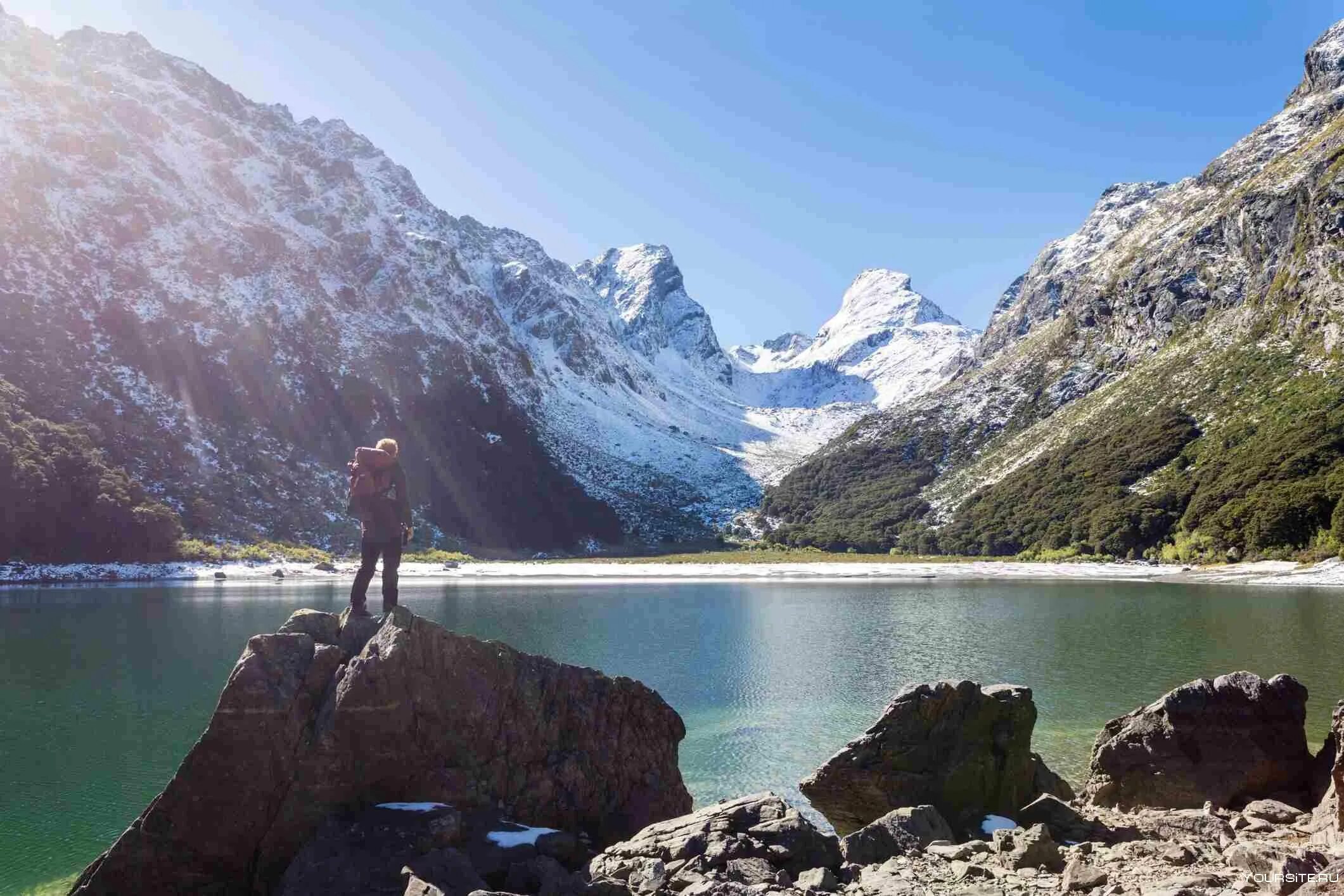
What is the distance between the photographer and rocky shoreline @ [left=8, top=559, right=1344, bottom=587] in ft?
236

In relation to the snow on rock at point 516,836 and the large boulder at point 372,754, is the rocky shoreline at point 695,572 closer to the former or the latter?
the large boulder at point 372,754

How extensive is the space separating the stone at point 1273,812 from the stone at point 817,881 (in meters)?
7.00

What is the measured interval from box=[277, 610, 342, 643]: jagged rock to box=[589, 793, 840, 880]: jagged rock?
4.94 metres

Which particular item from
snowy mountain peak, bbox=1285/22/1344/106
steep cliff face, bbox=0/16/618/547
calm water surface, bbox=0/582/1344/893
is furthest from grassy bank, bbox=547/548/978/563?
snowy mountain peak, bbox=1285/22/1344/106

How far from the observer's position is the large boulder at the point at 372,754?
10.1 metres

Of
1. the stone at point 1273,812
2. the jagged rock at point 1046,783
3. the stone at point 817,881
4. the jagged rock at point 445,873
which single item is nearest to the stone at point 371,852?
the jagged rock at point 445,873

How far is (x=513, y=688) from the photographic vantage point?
12.2 m

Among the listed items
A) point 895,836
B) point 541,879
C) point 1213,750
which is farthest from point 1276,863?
point 541,879

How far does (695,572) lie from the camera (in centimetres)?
11244

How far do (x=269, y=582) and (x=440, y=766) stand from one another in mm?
83012

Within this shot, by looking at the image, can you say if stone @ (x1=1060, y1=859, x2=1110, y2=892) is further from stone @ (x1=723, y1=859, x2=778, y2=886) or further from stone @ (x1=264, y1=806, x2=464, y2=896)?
stone @ (x1=264, y1=806, x2=464, y2=896)

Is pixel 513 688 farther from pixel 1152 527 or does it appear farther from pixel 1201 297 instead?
pixel 1201 297

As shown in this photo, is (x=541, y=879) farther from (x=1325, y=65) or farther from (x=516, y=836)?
(x=1325, y=65)

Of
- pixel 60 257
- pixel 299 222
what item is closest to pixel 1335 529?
pixel 60 257
